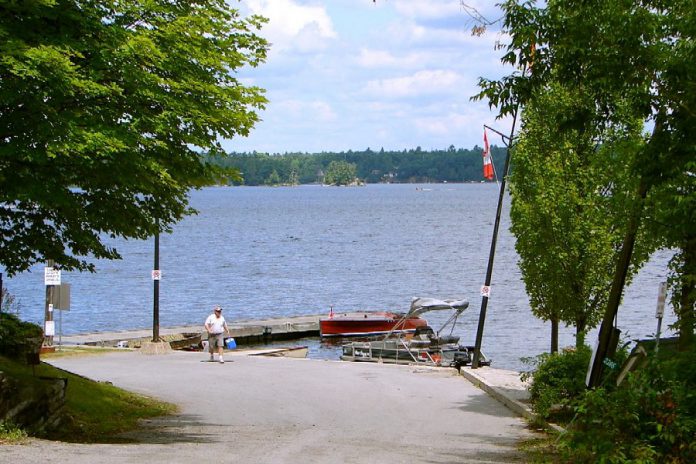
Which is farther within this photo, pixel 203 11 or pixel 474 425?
pixel 474 425

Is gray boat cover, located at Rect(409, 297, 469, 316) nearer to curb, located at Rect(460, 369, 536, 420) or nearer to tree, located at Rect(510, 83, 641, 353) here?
curb, located at Rect(460, 369, 536, 420)

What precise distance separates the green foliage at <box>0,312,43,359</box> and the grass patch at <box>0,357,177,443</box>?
334 mm

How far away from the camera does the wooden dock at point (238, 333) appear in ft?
148

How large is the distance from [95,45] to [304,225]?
17665 centimetres

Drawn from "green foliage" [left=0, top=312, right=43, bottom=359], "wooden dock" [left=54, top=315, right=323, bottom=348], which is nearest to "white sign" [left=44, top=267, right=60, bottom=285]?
"wooden dock" [left=54, top=315, right=323, bottom=348]

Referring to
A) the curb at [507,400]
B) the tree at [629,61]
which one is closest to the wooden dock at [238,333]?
the curb at [507,400]

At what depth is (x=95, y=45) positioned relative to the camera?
15.2 metres

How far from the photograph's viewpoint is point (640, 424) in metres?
9.95

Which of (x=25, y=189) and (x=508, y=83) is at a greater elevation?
(x=508, y=83)

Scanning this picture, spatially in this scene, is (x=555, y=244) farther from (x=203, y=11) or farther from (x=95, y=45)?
(x=95, y=45)

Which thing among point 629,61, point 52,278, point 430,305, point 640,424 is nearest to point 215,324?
point 52,278

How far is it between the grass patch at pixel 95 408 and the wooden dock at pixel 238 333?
21.7 m

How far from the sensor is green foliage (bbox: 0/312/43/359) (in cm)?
1788

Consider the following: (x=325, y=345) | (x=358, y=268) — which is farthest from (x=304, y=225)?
(x=325, y=345)
